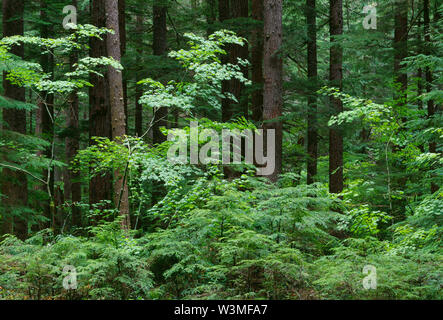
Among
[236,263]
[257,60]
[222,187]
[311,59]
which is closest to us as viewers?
[236,263]

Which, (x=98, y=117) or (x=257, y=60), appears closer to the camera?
(x=98, y=117)

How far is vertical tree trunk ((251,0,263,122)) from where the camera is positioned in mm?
12961

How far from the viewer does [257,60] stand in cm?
1391

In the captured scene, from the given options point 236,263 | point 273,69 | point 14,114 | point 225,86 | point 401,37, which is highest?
point 401,37

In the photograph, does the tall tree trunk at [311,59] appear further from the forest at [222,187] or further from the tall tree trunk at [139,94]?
the tall tree trunk at [139,94]

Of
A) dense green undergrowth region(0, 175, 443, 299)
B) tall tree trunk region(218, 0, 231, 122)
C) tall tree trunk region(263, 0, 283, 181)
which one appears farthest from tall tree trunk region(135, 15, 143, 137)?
dense green undergrowth region(0, 175, 443, 299)

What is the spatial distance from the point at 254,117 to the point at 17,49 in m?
8.29

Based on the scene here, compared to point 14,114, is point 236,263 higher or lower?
lower

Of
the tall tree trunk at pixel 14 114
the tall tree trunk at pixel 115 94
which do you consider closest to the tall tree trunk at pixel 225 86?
the tall tree trunk at pixel 115 94

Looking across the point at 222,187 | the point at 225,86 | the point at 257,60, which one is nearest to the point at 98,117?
the point at 222,187

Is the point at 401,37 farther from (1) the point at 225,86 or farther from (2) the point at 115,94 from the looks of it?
(2) the point at 115,94

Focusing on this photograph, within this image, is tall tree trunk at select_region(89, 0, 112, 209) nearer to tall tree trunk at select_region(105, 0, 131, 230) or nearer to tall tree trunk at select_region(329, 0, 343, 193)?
tall tree trunk at select_region(105, 0, 131, 230)
